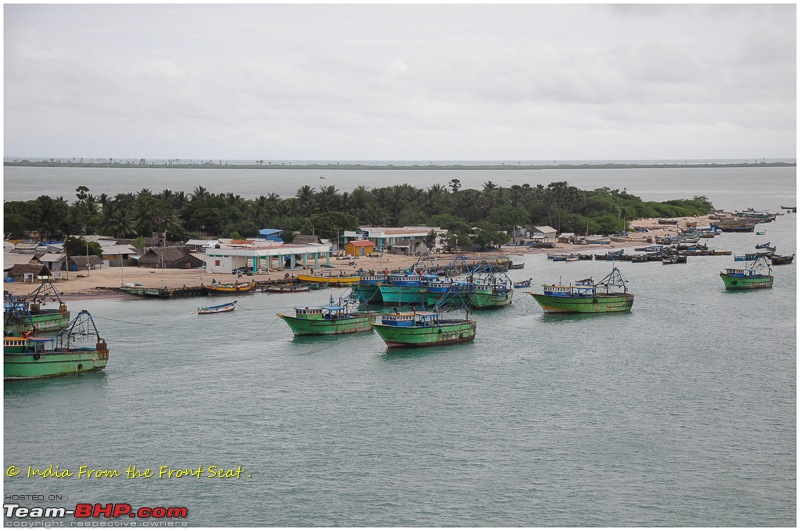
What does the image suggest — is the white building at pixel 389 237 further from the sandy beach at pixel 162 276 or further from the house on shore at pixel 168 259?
the house on shore at pixel 168 259

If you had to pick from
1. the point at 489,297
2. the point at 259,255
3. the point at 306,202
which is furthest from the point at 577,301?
the point at 306,202

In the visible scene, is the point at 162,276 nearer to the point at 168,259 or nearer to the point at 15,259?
the point at 168,259

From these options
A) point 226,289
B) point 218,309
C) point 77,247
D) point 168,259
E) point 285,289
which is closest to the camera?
point 218,309

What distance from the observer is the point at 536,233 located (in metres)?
121

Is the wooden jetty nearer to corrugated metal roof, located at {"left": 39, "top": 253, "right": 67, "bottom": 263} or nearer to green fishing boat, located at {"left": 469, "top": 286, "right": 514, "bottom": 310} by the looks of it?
corrugated metal roof, located at {"left": 39, "top": 253, "right": 67, "bottom": 263}

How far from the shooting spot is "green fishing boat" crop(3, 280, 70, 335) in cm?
5472

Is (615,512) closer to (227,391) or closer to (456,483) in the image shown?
(456,483)

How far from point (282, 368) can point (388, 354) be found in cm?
636

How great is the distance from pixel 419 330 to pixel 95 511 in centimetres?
2560

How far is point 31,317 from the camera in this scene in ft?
185

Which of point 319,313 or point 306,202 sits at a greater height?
point 306,202

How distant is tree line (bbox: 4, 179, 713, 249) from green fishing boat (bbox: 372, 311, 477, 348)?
4757 centimetres

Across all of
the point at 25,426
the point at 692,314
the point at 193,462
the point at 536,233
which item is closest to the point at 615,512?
the point at 193,462

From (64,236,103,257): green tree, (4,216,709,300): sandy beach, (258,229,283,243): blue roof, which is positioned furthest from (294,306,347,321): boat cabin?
(258,229,283,243): blue roof
